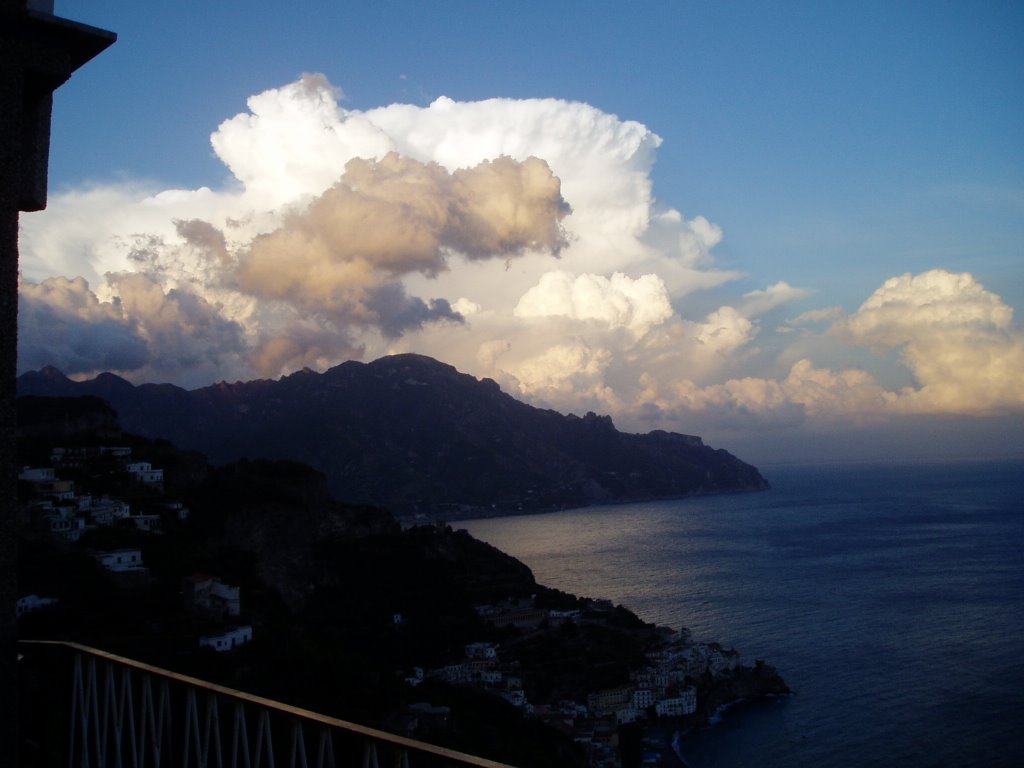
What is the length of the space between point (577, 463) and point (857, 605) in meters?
81.8

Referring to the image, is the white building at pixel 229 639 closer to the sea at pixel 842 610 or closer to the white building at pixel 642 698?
the white building at pixel 642 698

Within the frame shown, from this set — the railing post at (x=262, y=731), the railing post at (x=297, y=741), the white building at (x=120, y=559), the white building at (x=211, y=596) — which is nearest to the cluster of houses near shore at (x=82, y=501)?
the white building at (x=120, y=559)

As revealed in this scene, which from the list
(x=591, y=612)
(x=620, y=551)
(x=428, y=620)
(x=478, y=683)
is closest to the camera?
(x=478, y=683)

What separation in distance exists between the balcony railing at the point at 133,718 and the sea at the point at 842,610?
22214 millimetres

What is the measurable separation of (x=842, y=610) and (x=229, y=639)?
3066 cm

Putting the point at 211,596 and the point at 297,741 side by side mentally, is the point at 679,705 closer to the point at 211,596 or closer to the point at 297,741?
the point at 211,596

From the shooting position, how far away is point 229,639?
18.5m

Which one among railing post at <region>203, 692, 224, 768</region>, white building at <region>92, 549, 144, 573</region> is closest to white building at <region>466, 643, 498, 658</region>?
white building at <region>92, 549, 144, 573</region>

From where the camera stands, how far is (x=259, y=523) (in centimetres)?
3039

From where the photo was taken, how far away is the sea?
77.3ft

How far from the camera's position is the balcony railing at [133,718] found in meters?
2.85

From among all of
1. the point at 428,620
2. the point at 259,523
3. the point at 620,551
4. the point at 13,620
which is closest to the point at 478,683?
the point at 428,620

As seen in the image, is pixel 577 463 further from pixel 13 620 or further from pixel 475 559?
pixel 13 620

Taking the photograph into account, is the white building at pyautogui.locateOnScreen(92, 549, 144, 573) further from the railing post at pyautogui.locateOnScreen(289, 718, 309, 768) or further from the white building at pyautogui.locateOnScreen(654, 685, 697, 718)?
the railing post at pyautogui.locateOnScreen(289, 718, 309, 768)
